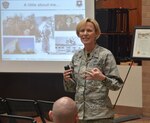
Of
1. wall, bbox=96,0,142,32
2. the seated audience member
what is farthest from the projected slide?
wall, bbox=96,0,142,32

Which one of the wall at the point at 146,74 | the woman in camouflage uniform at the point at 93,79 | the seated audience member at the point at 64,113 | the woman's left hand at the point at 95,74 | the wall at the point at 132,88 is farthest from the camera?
the wall at the point at 132,88

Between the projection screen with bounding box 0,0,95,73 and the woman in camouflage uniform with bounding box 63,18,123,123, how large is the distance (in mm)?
1682

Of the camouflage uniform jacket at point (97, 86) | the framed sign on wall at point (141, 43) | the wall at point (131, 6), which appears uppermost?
the wall at point (131, 6)

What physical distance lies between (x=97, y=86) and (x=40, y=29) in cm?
209

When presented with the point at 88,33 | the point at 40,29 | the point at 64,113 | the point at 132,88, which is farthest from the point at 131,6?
the point at 64,113

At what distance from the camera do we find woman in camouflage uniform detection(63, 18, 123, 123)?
2.80m

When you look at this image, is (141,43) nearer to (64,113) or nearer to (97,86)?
(97,86)

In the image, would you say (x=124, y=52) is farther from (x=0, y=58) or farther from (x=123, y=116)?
(x=0, y=58)

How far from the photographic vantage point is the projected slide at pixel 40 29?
182 inches

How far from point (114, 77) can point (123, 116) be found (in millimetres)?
3912

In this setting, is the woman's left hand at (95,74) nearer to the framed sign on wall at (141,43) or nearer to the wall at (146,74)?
the framed sign on wall at (141,43)

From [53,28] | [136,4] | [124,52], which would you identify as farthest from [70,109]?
Result: [136,4]

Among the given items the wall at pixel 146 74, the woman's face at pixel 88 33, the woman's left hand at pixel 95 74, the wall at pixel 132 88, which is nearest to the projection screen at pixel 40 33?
the woman's face at pixel 88 33

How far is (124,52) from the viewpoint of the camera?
7242 mm
